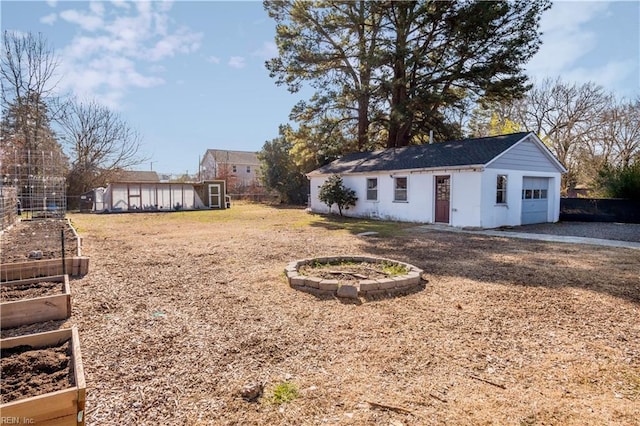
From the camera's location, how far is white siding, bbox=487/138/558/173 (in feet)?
41.8

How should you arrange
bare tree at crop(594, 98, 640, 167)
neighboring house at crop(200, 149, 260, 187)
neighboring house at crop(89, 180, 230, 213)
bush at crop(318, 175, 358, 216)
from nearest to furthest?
bush at crop(318, 175, 358, 216) → neighboring house at crop(89, 180, 230, 213) → bare tree at crop(594, 98, 640, 167) → neighboring house at crop(200, 149, 260, 187)

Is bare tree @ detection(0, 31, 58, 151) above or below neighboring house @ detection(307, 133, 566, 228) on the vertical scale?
above

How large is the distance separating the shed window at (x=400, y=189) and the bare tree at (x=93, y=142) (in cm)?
2157

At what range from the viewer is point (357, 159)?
1980 cm

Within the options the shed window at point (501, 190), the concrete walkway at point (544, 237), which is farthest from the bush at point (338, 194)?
the shed window at point (501, 190)

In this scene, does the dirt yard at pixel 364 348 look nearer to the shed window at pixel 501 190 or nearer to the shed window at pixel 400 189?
the shed window at pixel 501 190

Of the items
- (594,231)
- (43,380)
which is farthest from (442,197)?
(43,380)

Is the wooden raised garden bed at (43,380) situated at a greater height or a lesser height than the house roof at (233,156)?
lesser

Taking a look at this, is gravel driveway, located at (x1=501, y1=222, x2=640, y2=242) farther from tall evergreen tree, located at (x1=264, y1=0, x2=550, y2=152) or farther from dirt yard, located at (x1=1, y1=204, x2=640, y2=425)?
tall evergreen tree, located at (x1=264, y1=0, x2=550, y2=152)

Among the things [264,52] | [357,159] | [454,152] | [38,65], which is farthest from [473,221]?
[38,65]

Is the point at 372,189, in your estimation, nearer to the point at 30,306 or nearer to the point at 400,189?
the point at 400,189

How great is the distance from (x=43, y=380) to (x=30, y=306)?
6.24 feet

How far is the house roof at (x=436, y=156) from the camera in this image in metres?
12.9

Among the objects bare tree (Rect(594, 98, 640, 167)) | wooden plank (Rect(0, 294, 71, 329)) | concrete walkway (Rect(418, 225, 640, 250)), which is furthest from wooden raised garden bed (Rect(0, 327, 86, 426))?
bare tree (Rect(594, 98, 640, 167))
